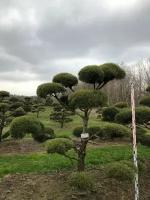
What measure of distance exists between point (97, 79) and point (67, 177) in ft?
8.33

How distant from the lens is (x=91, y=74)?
956 centimetres

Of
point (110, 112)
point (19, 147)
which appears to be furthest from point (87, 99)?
point (110, 112)

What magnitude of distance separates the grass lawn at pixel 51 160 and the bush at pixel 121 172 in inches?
73.9

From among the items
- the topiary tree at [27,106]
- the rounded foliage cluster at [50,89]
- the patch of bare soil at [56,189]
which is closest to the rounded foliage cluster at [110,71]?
the rounded foliage cluster at [50,89]

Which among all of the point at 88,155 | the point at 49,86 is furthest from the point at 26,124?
Answer: the point at 88,155

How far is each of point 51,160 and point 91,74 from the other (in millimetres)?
3075

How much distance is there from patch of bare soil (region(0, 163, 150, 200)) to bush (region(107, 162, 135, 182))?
0.61 m

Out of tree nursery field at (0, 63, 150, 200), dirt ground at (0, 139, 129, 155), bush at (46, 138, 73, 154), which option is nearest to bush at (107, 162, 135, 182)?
tree nursery field at (0, 63, 150, 200)

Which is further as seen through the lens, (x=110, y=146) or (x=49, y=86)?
(x=110, y=146)

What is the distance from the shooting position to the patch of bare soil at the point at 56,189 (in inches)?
348

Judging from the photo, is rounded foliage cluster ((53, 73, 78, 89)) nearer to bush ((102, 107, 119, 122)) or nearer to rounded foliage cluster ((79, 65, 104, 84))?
rounded foliage cluster ((79, 65, 104, 84))

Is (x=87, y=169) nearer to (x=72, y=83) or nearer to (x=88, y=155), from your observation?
(x=88, y=155)

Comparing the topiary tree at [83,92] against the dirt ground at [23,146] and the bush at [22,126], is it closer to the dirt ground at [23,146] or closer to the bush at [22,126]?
the bush at [22,126]

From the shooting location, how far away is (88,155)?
1208 centimetres
